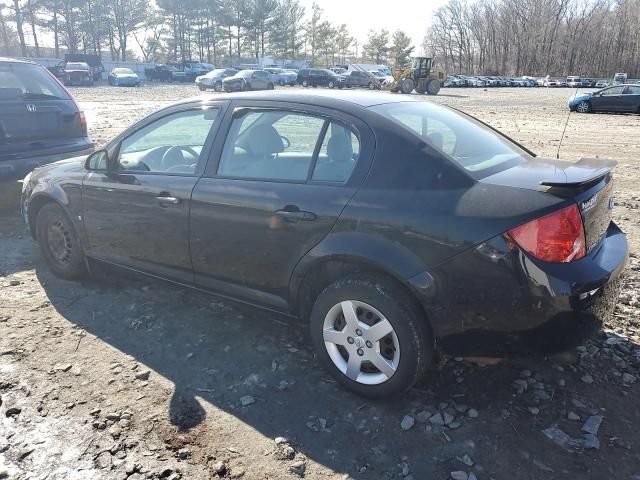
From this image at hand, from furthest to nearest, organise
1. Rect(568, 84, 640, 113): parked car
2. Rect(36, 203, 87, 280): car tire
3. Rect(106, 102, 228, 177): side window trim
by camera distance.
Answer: Rect(568, 84, 640, 113): parked car → Rect(36, 203, 87, 280): car tire → Rect(106, 102, 228, 177): side window trim

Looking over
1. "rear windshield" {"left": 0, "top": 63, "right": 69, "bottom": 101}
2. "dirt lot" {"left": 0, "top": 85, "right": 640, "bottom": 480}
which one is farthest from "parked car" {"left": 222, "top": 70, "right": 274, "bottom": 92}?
"dirt lot" {"left": 0, "top": 85, "right": 640, "bottom": 480}

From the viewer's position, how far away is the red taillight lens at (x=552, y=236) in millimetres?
2447

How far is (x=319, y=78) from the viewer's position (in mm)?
48094

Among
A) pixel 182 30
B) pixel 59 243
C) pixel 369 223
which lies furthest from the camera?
pixel 182 30

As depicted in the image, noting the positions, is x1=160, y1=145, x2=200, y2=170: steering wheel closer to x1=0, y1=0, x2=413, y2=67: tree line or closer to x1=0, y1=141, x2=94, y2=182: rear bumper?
x1=0, y1=141, x2=94, y2=182: rear bumper

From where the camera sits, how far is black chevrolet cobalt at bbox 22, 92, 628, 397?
8.23ft

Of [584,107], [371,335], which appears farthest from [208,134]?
[584,107]

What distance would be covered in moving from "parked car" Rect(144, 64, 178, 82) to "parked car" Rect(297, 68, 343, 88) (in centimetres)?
1581

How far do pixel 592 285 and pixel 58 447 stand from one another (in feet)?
9.00

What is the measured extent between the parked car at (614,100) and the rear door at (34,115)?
21.5m

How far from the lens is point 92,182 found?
414 cm

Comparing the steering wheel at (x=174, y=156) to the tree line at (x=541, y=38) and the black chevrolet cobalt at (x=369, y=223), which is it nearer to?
the black chevrolet cobalt at (x=369, y=223)

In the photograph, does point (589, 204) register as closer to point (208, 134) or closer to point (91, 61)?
point (208, 134)

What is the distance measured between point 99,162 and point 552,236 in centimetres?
336
